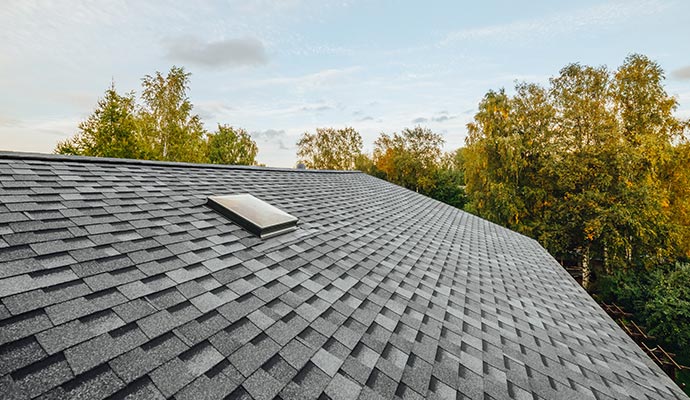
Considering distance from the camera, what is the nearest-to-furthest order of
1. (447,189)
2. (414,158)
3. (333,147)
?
(447,189) → (414,158) → (333,147)

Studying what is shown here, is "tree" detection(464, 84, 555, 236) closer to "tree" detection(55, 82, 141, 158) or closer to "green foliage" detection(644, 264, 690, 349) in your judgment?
"green foliage" detection(644, 264, 690, 349)

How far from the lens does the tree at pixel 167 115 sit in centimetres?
1866

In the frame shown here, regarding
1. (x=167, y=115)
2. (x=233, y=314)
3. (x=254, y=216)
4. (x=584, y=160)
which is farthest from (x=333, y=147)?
(x=233, y=314)

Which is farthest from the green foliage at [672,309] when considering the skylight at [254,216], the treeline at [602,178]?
the skylight at [254,216]

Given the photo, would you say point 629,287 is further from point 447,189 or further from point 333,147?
point 333,147

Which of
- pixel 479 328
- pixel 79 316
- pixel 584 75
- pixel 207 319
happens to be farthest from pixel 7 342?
pixel 584 75

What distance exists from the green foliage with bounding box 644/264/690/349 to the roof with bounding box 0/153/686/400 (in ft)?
37.4

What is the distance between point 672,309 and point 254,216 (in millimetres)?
16901

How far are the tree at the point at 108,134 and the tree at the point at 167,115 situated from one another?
3038mm

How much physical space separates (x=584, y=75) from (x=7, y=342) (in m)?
22.9

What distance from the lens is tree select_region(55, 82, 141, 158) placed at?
14.5 meters

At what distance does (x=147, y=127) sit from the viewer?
18.2m

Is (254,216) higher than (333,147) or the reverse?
the reverse

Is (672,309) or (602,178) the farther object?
(602,178)
